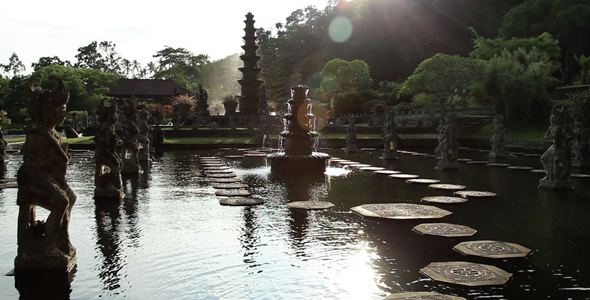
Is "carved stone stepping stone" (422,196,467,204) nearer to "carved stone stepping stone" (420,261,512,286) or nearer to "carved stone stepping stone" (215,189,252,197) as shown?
"carved stone stepping stone" (215,189,252,197)

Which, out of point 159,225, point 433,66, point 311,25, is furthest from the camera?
point 311,25

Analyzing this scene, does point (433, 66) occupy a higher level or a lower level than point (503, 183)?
higher

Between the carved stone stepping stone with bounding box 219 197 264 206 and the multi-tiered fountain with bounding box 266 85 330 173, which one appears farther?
the multi-tiered fountain with bounding box 266 85 330 173

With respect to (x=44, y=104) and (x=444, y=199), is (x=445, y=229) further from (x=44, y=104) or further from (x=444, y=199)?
(x=44, y=104)

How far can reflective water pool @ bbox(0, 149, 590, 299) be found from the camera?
457cm

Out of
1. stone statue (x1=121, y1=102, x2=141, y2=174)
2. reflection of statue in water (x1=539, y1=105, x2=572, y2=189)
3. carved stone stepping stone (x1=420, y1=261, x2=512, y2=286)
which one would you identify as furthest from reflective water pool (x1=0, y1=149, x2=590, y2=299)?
stone statue (x1=121, y1=102, x2=141, y2=174)

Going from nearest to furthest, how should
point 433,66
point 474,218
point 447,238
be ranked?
point 447,238, point 474,218, point 433,66

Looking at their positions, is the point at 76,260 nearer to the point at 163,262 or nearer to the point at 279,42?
the point at 163,262

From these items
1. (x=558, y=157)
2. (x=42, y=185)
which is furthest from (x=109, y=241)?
(x=558, y=157)

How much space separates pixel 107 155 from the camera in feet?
30.4

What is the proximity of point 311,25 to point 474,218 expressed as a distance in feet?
300

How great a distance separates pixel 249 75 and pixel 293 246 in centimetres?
4287

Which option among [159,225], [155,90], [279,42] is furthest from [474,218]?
[279,42]

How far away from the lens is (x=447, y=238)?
6.50 m
